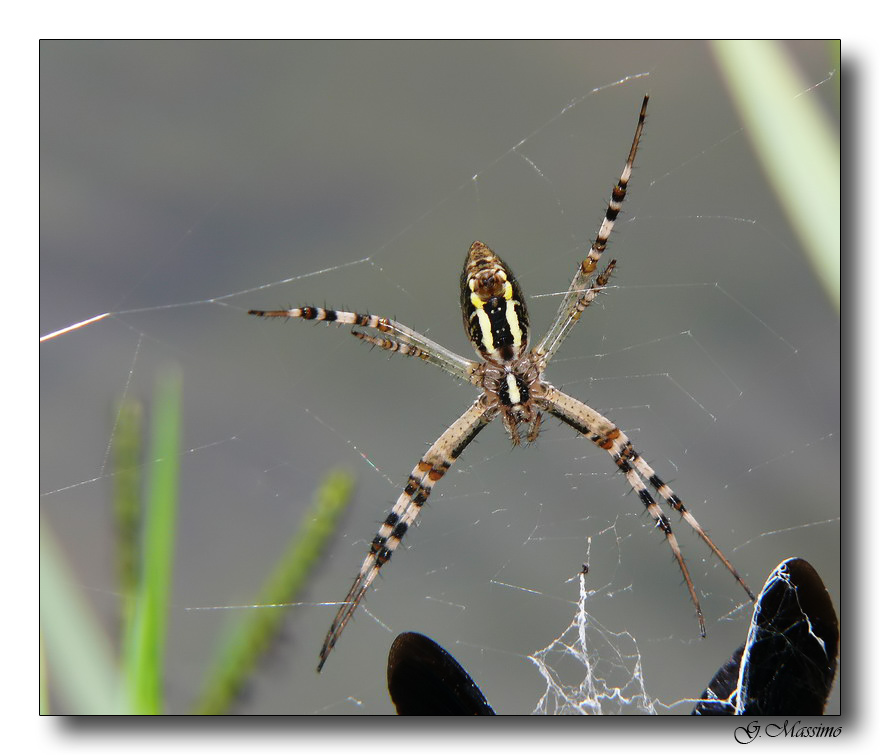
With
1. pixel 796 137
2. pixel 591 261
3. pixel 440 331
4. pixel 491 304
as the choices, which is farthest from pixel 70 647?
pixel 796 137

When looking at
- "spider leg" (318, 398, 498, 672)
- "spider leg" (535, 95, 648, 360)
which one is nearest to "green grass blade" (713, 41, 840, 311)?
"spider leg" (535, 95, 648, 360)

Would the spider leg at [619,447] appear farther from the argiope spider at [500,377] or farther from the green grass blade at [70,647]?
the green grass blade at [70,647]

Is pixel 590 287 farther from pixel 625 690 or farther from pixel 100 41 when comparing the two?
pixel 100 41

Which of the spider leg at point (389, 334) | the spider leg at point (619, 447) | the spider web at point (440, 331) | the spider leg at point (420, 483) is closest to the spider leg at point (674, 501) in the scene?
the spider leg at point (619, 447)

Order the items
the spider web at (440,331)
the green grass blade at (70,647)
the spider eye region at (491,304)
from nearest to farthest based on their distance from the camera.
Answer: the green grass blade at (70,647) → the spider eye region at (491,304) → the spider web at (440,331)

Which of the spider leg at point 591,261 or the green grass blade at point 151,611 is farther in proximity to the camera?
the spider leg at point 591,261

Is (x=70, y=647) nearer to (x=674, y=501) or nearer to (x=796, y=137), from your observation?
(x=674, y=501)

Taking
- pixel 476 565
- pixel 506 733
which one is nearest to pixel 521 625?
pixel 476 565
